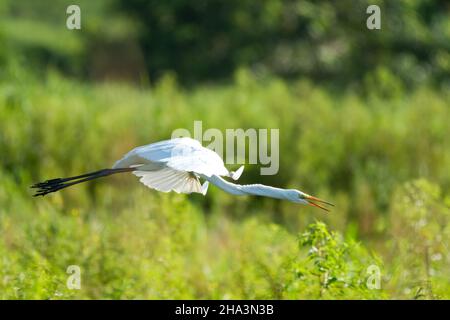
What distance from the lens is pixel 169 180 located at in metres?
3.06

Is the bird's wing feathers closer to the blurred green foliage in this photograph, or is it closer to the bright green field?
the bright green field

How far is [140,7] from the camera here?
1316cm

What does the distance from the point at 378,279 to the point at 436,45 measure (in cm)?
823

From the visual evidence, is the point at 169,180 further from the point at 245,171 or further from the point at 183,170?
the point at 245,171

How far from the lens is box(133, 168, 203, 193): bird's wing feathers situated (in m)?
3.04

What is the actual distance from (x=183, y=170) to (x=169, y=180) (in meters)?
0.33

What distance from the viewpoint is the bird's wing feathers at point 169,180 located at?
3.04m

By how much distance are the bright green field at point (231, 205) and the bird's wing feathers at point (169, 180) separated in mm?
573

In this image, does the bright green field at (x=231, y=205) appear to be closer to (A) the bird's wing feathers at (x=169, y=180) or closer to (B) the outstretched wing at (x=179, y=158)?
(A) the bird's wing feathers at (x=169, y=180)

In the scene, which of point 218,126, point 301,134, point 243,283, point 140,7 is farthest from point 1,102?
point 140,7

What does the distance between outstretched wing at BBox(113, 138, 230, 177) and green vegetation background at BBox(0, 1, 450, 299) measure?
0.69 meters

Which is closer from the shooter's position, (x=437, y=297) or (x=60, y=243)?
(x=437, y=297)
